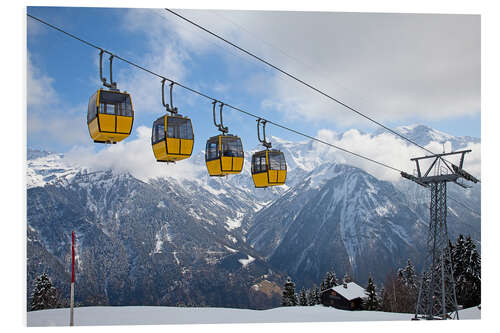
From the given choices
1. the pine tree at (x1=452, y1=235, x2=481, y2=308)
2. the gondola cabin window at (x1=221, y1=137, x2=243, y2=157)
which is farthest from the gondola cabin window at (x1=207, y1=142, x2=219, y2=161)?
the pine tree at (x1=452, y1=235, x2=481, y2=308)

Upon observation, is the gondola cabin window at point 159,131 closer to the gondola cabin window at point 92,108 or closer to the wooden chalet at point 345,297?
the gondola cabin window at point 92,108

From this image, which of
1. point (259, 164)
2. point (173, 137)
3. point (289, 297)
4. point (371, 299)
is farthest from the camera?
point (289, 297)

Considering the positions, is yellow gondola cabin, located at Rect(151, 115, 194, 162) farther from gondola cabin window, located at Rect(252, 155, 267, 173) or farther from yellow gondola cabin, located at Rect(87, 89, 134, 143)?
gondola cabin window, located at Rect(252, 155, 267, 173)

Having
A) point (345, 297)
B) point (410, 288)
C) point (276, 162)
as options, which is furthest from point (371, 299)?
point (276, 162)

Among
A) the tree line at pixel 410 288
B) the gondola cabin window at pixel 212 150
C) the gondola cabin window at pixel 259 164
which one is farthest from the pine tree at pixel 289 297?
the gondola cabin window at pixel 212 150

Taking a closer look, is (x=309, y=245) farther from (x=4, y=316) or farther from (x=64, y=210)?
(x=4, y=316)

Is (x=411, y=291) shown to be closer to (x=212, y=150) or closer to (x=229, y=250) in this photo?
(x=212, y=150)
